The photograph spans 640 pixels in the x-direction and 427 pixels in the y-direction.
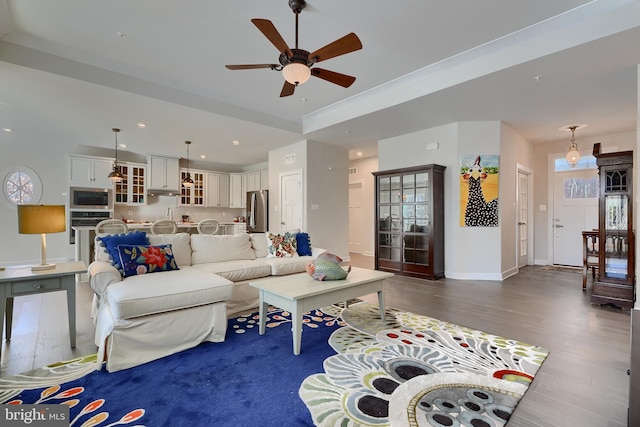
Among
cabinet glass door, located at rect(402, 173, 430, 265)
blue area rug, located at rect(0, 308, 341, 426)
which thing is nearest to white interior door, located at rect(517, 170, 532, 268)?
cabinet glass door, located at rect(402, 173, 430, 265)

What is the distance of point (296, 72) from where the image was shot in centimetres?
254

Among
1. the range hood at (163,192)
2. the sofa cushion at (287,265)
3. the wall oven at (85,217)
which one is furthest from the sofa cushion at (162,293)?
the range hood at (163,192)

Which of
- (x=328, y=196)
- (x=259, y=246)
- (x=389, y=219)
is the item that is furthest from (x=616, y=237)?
(x=328, y=196)

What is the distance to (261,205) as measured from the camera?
7797 millimetres

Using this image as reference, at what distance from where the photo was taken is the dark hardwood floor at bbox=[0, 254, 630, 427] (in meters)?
1.76

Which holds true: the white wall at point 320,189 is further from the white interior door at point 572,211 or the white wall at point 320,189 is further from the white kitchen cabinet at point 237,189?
the white interior door at point 572,211

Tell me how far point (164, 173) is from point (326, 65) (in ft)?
19.5

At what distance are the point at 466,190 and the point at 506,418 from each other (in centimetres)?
416

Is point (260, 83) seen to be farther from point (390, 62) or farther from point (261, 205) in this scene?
point (261, 205)

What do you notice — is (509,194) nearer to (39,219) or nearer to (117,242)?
(117,242)

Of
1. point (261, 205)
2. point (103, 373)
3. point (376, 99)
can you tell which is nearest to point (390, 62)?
point (376, 99)

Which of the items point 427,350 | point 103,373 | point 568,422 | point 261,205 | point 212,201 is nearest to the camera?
point 568,422

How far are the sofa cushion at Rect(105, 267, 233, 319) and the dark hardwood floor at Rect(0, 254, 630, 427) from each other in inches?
23.9

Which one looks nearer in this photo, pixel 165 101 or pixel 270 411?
pixel 270 411
